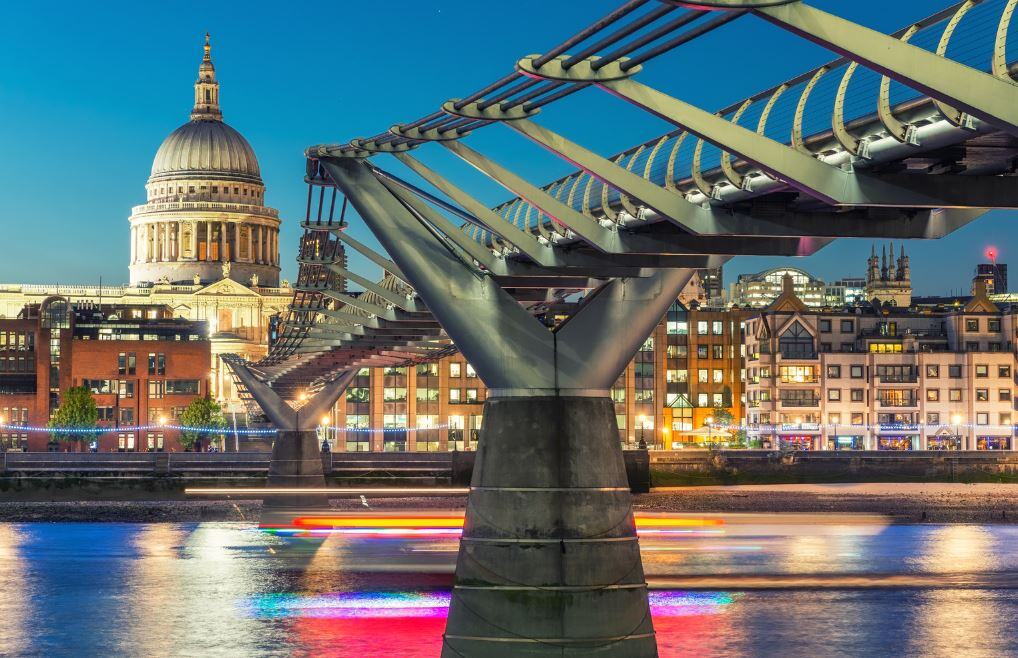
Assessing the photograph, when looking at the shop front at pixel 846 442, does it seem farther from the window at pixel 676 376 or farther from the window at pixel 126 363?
the window at pixel 126 363

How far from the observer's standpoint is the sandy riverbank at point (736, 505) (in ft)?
323

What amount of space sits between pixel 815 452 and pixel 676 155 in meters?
96.9

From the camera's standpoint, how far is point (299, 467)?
10375 centimetres

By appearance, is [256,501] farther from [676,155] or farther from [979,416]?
[676,155]

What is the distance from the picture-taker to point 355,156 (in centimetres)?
3294

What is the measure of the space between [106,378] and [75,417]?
13462 mm

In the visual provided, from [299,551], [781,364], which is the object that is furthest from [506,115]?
[781,364]

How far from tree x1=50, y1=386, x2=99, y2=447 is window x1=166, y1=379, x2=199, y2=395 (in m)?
12.7

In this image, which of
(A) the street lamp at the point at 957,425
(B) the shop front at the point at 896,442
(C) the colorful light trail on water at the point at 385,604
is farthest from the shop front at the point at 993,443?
(C) the colorful light trail on water at the point at 385,604

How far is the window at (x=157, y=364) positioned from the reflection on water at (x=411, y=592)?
254 feet

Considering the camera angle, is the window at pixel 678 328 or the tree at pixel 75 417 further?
the window at pixel 678 328

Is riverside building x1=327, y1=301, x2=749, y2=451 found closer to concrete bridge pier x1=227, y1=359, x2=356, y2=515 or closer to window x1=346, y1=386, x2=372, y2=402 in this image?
window x1=346, y1=386, x2=372, y2=402

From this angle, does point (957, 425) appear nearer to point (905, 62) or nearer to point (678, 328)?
point (678, 328)

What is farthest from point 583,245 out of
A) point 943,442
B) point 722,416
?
point 722,416
